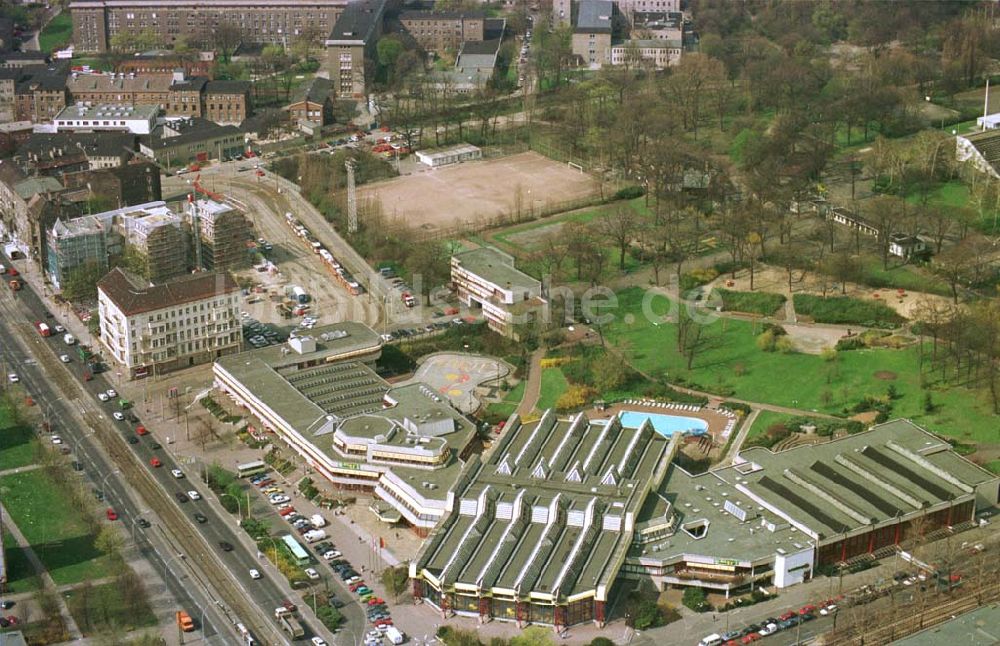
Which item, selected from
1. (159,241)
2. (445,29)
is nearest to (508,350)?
(159,241)

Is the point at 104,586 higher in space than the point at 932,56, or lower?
lower

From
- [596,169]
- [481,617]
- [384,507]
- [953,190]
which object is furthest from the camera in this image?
[596,169]

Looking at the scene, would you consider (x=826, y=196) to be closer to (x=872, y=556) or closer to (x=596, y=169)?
(x=596, y=169)

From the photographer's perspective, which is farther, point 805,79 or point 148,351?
point 805,79

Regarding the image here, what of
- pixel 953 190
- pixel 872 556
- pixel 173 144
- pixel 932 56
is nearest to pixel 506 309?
pixel 872 556

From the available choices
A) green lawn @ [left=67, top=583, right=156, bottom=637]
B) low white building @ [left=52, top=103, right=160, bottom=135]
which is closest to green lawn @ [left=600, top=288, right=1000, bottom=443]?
green lawn @ [left=67, top=583, right=156, bottom=637]

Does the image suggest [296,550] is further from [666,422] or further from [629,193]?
[629,193]

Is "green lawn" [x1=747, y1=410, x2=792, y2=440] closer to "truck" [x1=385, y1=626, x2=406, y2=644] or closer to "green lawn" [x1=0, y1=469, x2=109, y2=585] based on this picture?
"truck" [x1=385, y1=626, x2=406, y2=644]

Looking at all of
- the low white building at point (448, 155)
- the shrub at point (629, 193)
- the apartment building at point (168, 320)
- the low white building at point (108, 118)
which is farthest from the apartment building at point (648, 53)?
the apartment building at point (168, 320)
